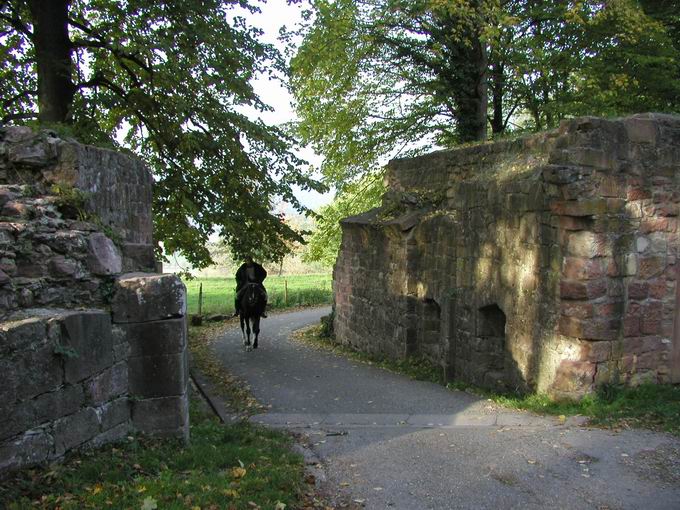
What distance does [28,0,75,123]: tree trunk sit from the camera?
1191 centimetres

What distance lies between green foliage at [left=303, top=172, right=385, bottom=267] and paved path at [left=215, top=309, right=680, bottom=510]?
1176 cm

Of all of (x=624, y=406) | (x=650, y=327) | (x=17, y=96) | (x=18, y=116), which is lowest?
(x=624, y=406)

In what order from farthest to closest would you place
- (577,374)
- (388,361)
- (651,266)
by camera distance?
(388,361), (651,266), (577,374)

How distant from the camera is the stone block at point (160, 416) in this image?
541 cm

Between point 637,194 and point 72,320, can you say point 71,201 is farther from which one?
point 637,194

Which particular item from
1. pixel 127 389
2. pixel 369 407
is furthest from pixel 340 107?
pixel 127 389

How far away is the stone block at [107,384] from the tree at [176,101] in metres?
7.09

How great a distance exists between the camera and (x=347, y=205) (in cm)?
2148

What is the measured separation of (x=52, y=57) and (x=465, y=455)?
10615mm

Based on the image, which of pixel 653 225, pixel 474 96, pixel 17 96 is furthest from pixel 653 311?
pixel 17 96

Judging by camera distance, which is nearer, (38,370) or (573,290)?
(38,370)

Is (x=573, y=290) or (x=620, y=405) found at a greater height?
(x=573, y=290)

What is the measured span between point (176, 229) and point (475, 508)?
9.05m

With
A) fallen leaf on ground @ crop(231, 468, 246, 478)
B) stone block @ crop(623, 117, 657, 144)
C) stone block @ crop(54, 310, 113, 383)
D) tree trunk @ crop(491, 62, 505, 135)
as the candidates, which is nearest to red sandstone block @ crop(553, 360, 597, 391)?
stone block @ crop(623, 117, 657, 144)
